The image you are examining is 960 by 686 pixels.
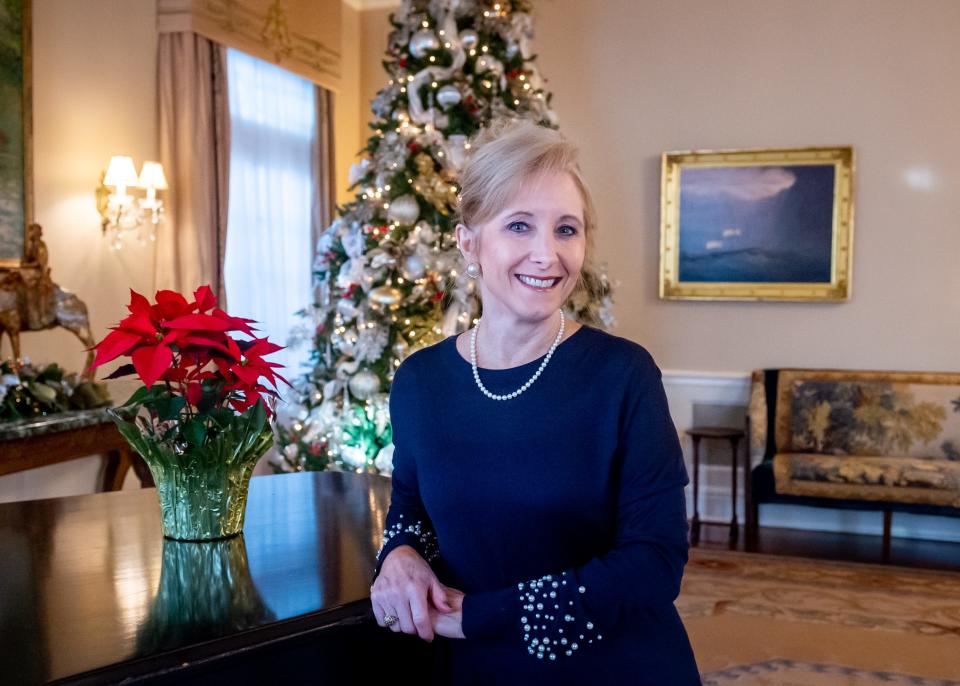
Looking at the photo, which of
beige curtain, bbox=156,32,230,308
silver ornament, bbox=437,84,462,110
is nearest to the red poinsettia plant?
silver ornament, bbox=437,84,462,110

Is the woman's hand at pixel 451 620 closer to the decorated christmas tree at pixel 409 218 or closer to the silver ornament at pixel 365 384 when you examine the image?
the decorated christmas tree at pixel 409 218

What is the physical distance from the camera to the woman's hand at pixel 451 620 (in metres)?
1.37

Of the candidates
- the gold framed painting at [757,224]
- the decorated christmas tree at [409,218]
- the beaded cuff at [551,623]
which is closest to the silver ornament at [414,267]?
the decorated christmas tree at [409,218]

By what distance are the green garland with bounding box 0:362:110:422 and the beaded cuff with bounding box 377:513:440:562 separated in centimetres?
335

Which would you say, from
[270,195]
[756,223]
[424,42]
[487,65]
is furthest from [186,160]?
[756,223]

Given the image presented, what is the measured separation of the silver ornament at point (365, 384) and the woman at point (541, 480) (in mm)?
3375

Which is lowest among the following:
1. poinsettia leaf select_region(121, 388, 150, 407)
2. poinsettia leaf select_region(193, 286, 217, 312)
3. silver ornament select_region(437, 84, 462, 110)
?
poinsettia leaf select_region(121, 388, 150, 407)

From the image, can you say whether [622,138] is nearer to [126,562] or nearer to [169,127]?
[169,127]

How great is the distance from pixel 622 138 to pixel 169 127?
3261mm

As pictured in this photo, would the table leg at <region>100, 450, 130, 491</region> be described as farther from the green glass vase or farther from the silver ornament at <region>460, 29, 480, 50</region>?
the green glass vase

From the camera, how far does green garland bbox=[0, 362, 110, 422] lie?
4.35 metres

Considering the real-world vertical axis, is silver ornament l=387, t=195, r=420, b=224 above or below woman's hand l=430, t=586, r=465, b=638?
above

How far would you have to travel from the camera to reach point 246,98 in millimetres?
6867

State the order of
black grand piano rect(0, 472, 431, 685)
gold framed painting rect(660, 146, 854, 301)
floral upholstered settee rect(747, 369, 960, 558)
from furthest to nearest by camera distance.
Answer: gold framed painting rect(660, 146, 854, 301), floral upholstered settee rect(747, 369, 960, 558), black grand piano rect(0, 472, 431, 685)
